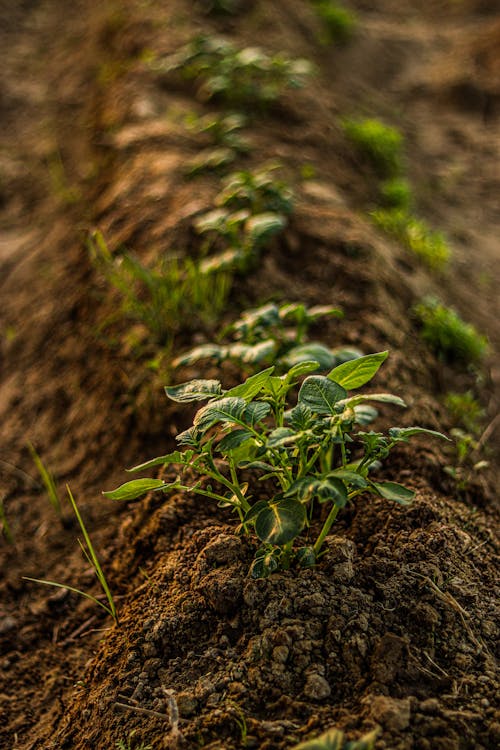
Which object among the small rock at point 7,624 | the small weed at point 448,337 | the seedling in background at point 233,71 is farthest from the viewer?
the seedling in background at point 233,71

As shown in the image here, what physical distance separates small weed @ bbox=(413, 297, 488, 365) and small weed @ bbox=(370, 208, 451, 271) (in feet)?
2.25

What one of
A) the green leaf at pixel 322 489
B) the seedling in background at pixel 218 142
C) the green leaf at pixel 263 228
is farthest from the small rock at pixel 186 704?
the seedling in background at pixel 218 142

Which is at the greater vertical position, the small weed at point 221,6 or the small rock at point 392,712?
the small weed at point 221,6

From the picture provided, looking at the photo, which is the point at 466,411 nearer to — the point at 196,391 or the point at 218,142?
the point at 196,391

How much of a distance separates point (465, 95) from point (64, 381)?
15.5 feet

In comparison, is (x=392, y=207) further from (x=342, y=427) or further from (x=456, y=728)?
(x=456, y=728)

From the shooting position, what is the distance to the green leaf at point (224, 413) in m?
1.56

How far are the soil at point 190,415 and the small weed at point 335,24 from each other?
0.32 m

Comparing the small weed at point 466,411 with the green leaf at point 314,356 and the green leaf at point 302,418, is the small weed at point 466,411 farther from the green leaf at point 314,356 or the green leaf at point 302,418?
the green leaf at point 302,418

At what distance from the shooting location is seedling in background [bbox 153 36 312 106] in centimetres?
421

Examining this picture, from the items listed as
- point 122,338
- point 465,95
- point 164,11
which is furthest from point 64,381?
point 465,95

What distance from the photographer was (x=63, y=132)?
16.2 ft

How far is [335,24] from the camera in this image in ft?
20.3

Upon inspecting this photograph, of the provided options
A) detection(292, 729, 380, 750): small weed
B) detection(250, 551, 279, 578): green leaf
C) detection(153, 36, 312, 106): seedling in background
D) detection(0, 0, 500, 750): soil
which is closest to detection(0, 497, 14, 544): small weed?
detection(0, 0, 500, 750): soil
